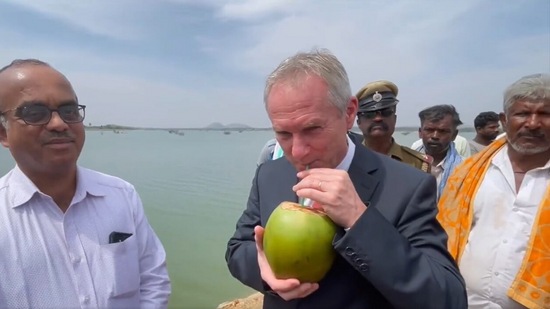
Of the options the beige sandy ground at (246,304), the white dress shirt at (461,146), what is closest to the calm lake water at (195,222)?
the beige sandy ground at (246,304)

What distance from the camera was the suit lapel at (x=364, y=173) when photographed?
5.35ft

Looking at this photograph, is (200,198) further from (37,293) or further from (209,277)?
(37,293)

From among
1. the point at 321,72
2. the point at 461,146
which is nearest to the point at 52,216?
the point at 321,72

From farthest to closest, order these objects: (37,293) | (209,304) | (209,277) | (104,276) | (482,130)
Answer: (209,277) < (209,304) < (482,130) < (104,276) < (37,293)

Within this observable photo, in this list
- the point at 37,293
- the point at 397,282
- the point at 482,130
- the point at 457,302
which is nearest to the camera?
the point at 397,282

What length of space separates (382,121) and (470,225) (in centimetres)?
156

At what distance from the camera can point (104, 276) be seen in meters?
1.93

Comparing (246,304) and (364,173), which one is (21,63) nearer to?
(364,173)

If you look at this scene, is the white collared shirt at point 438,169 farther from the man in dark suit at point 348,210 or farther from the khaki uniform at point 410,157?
the man in dark suit at point 348,210

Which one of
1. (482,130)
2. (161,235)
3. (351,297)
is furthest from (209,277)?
(351,297)

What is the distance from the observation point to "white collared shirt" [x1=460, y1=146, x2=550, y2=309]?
8.12 ft

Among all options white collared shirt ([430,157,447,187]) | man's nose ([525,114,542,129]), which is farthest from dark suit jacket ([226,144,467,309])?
white collared shirt ([430,157,447,187])

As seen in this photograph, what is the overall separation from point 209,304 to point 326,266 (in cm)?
714

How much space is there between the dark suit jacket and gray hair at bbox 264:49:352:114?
0.32 metres
